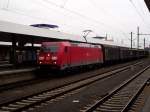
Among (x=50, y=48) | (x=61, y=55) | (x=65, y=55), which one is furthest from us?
(x=50, y=48)

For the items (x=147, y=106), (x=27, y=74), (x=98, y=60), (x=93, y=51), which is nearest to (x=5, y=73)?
(x=27, y=74)

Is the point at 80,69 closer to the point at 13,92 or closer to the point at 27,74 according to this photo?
the point at 27,74

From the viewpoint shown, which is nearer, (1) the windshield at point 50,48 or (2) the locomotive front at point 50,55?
(2) the locomotive front at point 50,55

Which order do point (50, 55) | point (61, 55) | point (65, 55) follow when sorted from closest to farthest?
1. point (61, 55)
2. point (65, 55)
3. point (50, 55)

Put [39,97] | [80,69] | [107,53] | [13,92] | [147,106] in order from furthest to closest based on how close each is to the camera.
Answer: [107,53], [80,69], [13,92], [39,97], [147,106]

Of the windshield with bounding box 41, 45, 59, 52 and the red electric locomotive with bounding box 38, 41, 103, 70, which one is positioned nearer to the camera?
the red electric locomotive with bounding box 38, 41, 103, 70

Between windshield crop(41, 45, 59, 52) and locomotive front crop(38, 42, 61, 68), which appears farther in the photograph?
windshield crop(41, 45, 59, 52)

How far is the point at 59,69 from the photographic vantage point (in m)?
25.1

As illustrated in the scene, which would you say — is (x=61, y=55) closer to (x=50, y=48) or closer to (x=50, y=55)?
(x=50, y=55)

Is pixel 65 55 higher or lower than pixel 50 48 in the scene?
lower

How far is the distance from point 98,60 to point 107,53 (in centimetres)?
596

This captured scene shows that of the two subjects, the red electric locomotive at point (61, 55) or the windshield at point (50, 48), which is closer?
the red electric locomotive at point (61, 55)

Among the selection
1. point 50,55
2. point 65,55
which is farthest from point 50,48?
point 65,55

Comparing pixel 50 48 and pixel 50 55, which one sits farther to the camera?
pixel 50 48
